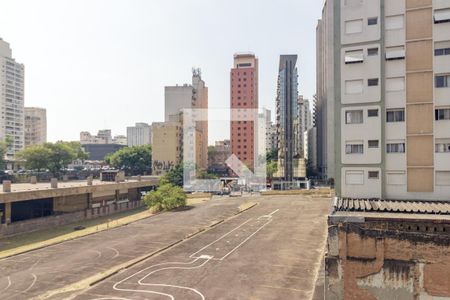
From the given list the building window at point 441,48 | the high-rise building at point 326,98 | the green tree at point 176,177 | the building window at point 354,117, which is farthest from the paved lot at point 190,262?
the high-rise building at point 326,98

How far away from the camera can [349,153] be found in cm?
2964

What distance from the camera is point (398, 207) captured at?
78.5 feet

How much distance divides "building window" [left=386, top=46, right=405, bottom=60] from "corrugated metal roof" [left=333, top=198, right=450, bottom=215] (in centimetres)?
1113

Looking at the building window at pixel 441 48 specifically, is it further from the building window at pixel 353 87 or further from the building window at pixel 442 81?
the building window at pixel 353 87

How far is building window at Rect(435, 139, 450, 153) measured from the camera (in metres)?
27.2

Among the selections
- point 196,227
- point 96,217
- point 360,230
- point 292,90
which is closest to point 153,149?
point 292,90

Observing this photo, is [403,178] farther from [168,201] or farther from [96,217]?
[96,217]

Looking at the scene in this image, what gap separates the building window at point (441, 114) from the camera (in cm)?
2712

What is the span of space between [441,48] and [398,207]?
12.8 metres

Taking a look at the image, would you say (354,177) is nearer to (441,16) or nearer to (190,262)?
(441,16)

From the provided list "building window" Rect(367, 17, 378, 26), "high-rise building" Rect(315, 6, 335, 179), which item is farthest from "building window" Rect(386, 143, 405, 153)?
"high-rise building" Rect(315, 6, 335, 179)

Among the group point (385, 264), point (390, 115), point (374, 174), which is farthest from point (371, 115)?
point (385, 264)

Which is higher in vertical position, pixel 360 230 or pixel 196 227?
pixel 360 230

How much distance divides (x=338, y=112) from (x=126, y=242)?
2542cm
